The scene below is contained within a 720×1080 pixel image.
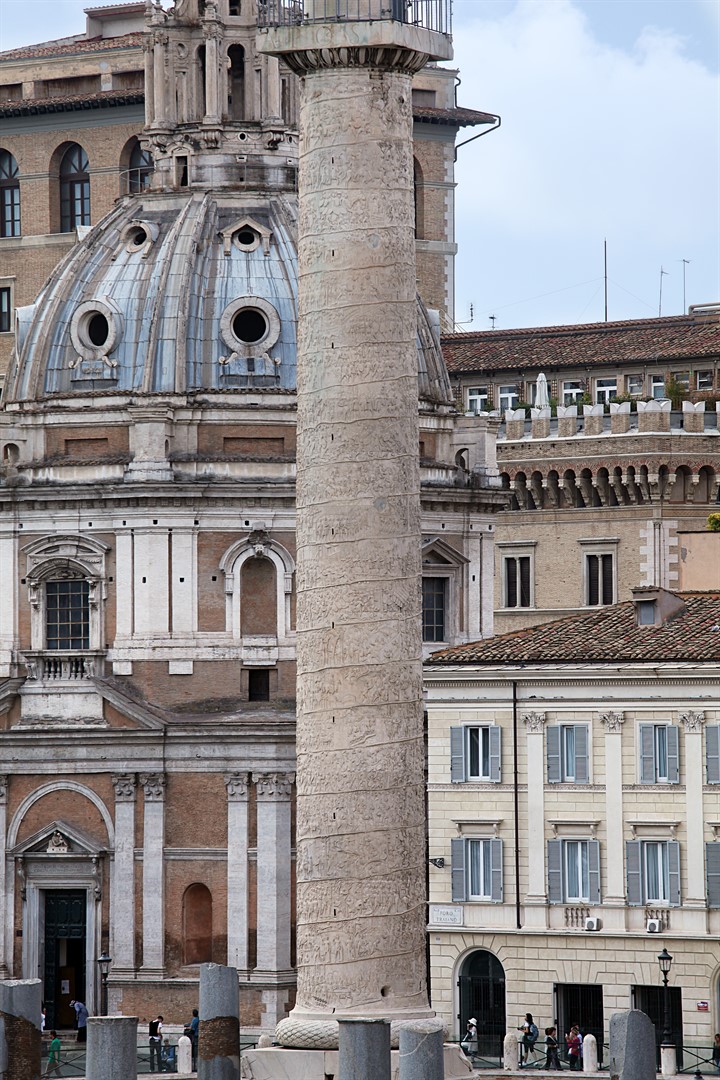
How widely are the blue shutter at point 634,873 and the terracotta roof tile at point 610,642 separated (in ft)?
9.98

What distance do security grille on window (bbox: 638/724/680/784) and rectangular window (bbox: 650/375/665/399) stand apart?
28.3 meters

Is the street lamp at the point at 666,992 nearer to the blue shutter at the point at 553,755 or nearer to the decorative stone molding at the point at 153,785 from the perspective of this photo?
the blue shutter at the point at 553,755

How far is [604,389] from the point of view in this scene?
8456cm

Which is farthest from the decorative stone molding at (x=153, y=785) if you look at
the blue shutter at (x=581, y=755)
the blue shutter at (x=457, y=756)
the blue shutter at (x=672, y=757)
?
the blue shutter at (x=672, y=757)

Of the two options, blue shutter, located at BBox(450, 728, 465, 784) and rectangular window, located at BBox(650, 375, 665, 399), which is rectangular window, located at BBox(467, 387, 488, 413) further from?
blue shutter, located at BBox(450, 728, 465, 784)

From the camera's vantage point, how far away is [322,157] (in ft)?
124

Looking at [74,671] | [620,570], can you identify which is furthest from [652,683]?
[620,570]

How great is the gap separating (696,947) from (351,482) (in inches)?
747

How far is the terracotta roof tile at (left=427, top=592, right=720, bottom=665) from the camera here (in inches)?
2210

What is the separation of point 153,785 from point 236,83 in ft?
47.2

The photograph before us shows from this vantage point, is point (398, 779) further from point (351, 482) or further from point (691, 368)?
point (691, 368)

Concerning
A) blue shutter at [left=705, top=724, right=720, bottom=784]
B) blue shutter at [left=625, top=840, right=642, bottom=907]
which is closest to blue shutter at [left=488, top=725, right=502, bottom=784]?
blue shutter at [left=625, top=840, right=642, bottom=907]

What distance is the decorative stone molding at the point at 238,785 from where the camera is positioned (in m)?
64.2

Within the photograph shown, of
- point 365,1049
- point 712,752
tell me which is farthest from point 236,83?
point 365,1049
